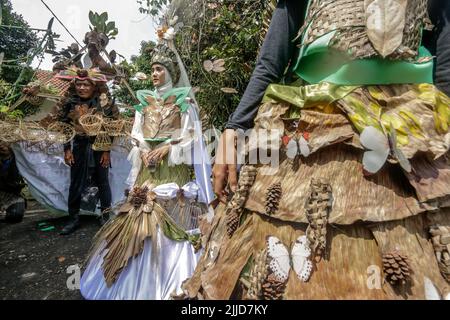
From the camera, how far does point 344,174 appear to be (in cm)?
82

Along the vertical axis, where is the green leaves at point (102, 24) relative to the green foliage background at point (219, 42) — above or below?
above

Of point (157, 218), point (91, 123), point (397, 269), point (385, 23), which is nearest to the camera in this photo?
point (397, 269)

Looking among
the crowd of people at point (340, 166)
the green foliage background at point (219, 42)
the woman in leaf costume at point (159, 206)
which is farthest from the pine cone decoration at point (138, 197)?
the crowd of people at point (340, 166)

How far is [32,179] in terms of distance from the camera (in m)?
4.43

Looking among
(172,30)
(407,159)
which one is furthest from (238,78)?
(407,159)

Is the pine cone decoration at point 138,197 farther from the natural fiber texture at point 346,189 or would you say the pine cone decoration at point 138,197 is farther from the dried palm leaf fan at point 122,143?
the dried palm leaf fan at point 122,143

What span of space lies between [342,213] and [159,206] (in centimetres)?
190

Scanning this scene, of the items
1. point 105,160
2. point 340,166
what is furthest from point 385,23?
point 105,160

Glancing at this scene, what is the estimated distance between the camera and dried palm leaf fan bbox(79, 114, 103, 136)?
3.45m

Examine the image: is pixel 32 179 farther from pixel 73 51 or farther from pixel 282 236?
pixel 282 236

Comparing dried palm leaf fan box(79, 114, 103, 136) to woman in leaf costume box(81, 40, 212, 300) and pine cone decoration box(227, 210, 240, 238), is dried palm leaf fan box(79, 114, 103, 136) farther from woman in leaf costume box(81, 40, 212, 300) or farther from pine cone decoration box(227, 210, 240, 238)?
pine cone decoration box(227, 210, 240, 238)

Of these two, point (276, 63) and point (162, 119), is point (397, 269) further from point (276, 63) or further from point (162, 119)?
point (162, 119)

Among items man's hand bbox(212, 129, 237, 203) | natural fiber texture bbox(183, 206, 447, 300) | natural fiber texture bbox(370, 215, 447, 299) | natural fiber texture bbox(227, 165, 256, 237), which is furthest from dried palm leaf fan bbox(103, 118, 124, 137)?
natural fiber texture bbox(370, 215, 447, 299)

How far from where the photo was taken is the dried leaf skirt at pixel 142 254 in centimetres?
215
